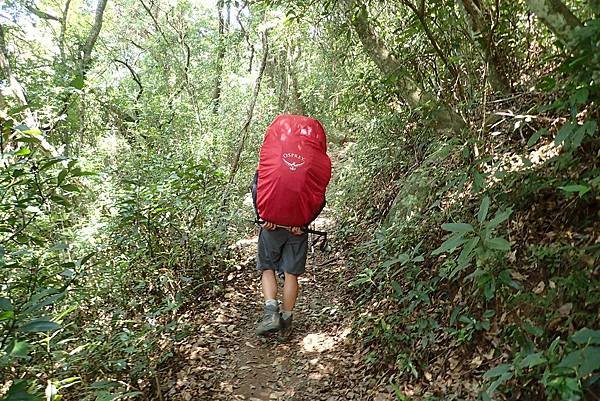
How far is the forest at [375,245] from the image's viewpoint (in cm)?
251

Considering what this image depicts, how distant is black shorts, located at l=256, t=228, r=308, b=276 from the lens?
15.3ft

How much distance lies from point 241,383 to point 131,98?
7419 mm

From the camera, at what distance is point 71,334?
4.06m

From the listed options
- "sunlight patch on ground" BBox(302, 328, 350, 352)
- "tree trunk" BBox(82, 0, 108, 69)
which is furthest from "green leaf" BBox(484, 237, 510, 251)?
"tree trunk" BBox(82, 0, 108, 69)

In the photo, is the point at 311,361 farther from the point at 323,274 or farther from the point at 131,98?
the point at 131,98

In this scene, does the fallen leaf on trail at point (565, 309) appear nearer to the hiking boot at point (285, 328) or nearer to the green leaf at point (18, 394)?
the green leaf at point (18, 394)

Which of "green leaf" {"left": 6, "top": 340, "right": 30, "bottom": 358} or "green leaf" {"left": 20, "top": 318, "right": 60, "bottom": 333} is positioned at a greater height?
"green leaf" {"left": 20, "top": 318, "right": 60, "bottom": 333}

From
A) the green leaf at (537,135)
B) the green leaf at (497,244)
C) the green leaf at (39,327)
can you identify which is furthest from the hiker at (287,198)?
the green leaf at (39,327)

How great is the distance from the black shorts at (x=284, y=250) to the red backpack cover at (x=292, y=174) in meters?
0.25

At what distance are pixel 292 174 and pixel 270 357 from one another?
72.2 inches

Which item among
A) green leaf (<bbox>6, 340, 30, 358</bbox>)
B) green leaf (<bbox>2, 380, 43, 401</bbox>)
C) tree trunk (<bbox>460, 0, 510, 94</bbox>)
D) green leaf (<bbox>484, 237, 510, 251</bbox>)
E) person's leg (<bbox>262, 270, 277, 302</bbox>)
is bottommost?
person's leg (<bbox>262, 270, 277, 302</bbox>)

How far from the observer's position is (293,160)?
14.1 ft

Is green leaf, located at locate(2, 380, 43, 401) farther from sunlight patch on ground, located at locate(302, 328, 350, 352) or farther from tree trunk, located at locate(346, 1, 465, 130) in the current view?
tree trunk, located at locate(346, 1, 465, 130)

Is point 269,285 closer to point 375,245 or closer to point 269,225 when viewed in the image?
point 269,225
